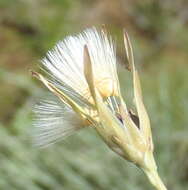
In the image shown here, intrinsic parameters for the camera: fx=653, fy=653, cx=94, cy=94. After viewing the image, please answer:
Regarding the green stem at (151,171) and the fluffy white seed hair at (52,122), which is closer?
the green stem at (151,171)

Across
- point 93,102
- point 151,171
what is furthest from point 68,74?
point 151,171

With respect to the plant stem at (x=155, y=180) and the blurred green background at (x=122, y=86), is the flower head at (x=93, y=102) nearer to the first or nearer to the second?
the plant stem at (x=155, y=180)

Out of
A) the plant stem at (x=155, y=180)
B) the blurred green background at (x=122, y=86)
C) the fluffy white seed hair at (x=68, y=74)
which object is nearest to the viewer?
the plant stem at (x=155, y=180)

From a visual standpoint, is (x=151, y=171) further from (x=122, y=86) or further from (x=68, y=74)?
(x=122, y=86)

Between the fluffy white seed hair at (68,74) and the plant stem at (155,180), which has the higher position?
the fluffy white seed hair at (68,74)

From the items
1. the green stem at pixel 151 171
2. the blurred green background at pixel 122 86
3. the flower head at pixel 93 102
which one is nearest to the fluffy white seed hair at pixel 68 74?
the flower head at pixel 93 102

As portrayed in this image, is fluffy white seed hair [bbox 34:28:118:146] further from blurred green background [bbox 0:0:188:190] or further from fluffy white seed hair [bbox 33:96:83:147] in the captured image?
blurred green background [bbox 0:0:188:190]

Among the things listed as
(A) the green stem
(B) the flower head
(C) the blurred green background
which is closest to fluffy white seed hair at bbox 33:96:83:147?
(B) the flower head

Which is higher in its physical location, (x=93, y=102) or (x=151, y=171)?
(x=93, y=102)
